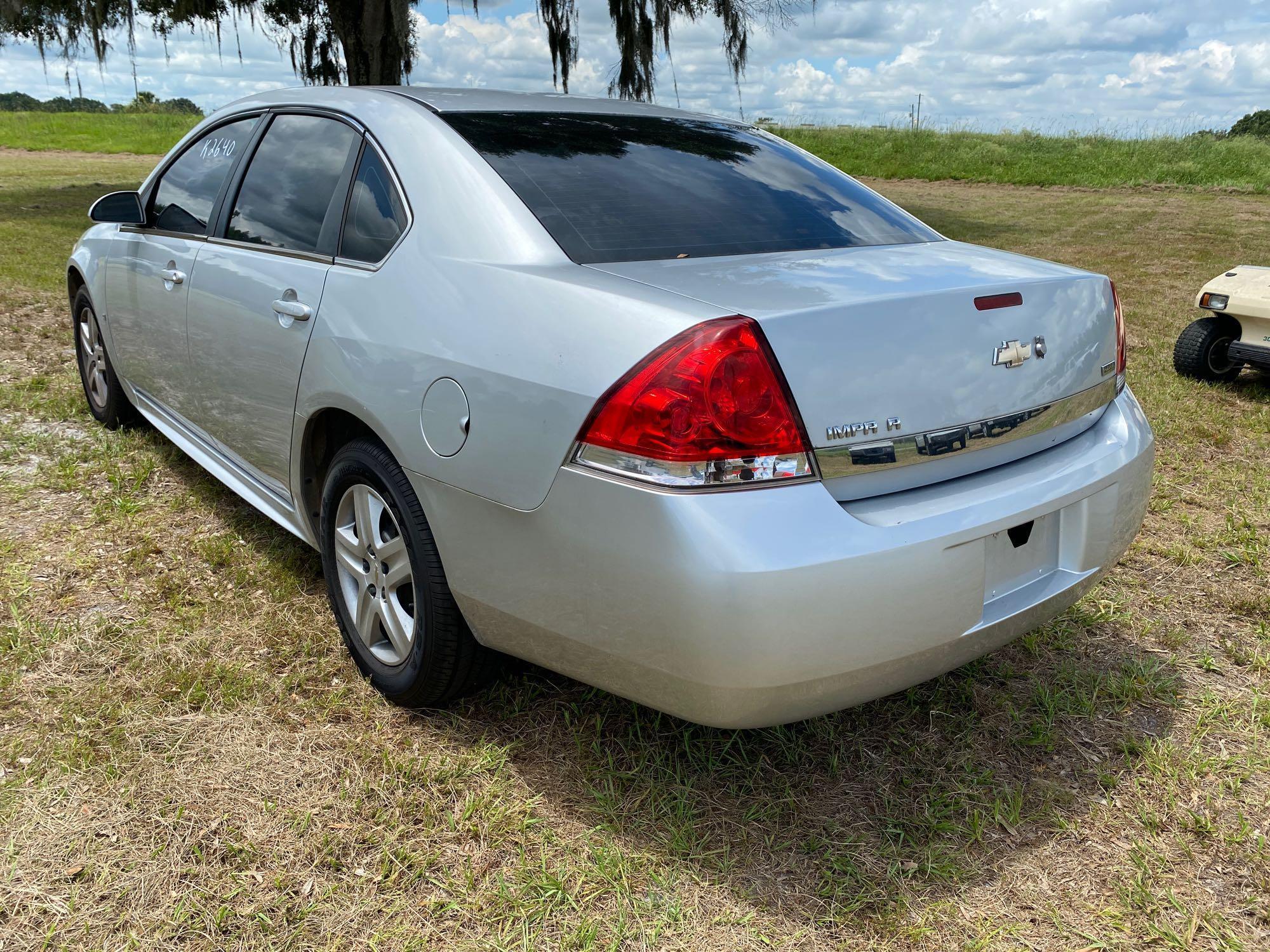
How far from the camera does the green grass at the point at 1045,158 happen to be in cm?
2153

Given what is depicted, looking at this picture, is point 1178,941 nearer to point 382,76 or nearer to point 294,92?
point 294,92

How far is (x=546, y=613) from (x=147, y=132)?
3436 centimetres

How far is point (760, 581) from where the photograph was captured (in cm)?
180

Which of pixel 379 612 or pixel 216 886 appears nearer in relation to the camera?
pixel 216 886

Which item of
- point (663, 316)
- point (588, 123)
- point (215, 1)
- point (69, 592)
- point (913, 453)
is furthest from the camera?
point (215, 1)

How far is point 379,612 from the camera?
105 inches

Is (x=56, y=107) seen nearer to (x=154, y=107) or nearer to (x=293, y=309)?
(x=154, y=107)

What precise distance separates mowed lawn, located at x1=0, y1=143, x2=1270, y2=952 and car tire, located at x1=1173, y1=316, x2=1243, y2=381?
2.90m

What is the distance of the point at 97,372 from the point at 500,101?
2824mm

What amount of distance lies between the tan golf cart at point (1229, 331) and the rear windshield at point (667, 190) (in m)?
3.74

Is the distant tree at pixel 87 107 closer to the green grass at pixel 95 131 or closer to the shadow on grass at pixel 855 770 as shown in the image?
the green grass at pixel 95 131

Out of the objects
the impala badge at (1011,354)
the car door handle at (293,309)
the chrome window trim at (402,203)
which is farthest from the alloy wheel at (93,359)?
the impala badge at (1011,354)

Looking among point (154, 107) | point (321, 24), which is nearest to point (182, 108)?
point (154, 107)

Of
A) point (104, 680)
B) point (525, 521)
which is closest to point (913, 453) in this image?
point (525, 521)
